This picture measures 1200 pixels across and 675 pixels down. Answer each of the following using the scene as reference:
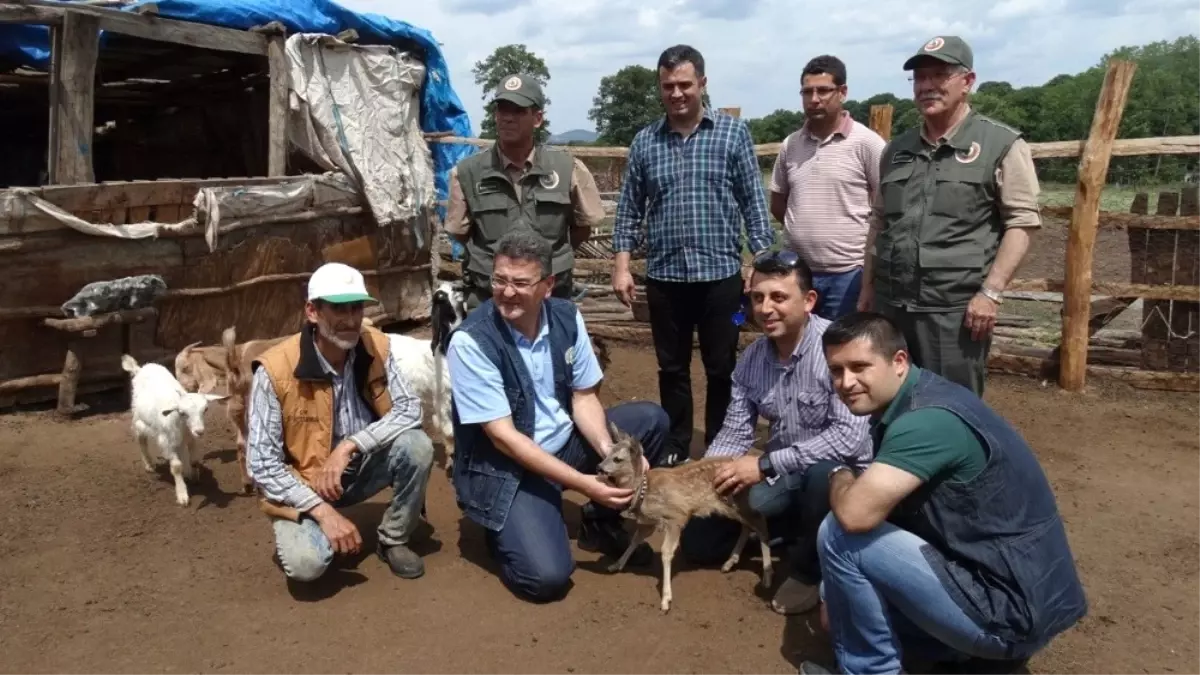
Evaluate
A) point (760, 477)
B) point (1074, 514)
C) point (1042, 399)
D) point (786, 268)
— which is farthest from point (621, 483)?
point (1042, 399)

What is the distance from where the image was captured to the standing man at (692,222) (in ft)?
15.4

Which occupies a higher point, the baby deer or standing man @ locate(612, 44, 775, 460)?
standing man @ locate(612, 44, 775, 460)

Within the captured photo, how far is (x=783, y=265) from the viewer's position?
138 inches

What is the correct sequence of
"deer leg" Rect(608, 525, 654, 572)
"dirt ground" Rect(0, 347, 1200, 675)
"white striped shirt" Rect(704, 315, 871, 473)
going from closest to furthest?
"dirt ground" Rect(0, 347, 1200, 675)
"white striped shirt" Rect(704, 315, 871, 473)
"deer leg" Rect(608, 525, 654, 572)

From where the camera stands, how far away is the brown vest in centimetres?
370

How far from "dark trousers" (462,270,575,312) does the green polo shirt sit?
98.6 inches

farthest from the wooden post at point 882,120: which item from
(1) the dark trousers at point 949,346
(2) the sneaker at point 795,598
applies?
(2) the sneaker at point 795,598

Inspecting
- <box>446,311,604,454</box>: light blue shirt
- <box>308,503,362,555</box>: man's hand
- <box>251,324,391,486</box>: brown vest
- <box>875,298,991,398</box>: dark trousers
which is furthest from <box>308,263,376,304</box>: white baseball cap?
<box>875,298,991,398</box>: dark trousers

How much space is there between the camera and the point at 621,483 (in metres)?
3.74

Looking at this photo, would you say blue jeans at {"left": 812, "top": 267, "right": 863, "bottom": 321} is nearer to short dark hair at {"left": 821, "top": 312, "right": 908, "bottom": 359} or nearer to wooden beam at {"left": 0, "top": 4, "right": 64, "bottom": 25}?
short dark hair at {"left": 821, "top": 312, "right": 908, "bottom": 359}

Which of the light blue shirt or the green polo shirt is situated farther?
the light blue shirt

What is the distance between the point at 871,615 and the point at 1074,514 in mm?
2501

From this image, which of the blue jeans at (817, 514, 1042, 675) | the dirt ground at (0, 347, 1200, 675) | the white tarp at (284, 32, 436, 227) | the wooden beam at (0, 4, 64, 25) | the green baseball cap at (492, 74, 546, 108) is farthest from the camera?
the white tarp at (284, 32, 436, 227)

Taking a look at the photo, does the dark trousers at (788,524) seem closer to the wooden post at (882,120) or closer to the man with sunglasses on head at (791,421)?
the man with sunglasses on head at (791,421)
